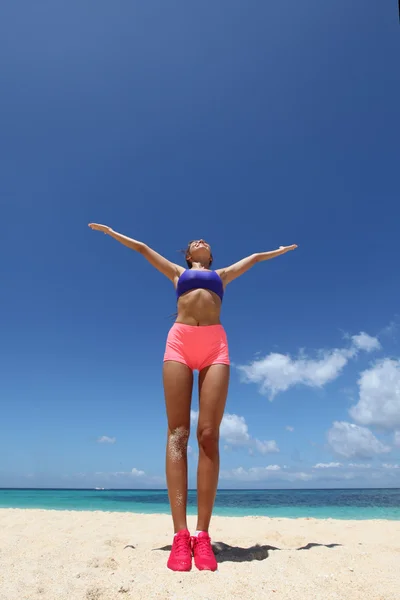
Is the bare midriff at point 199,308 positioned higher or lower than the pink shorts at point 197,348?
higher

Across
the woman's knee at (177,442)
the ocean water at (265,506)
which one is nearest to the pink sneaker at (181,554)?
the woman's knee at (177,442)

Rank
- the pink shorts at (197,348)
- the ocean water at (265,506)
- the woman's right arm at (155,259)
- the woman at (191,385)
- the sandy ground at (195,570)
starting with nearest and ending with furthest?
1. the sandy ground at (195,570)
2. the woman at (191,385)
3. the pink shorts at (197,348)
4. the woman's right arm at (155,259)
5. the ocean water at (265,506)

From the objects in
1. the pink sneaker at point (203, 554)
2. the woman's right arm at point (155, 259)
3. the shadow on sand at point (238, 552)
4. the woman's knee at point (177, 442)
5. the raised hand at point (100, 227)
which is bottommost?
the shadow on sand at point (238, 552)

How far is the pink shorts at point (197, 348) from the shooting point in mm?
3732

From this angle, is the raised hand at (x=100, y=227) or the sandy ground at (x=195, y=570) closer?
the sandy ground at (x=195, y=570)

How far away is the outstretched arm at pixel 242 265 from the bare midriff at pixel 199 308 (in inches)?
16.2

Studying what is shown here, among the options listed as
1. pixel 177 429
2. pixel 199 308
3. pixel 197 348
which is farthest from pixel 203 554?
pixel 199 308

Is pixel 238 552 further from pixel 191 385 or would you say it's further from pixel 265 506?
pixel 265 506

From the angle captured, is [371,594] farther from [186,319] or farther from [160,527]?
[160,527]

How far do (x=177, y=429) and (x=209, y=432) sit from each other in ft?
1.01

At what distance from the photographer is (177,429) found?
3547 mm

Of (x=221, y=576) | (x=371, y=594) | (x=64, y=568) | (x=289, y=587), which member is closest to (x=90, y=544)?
(x=64, y=568)

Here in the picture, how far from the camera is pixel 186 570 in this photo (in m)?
2.81

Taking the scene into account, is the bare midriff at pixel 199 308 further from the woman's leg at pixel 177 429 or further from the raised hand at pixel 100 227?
the raised hand at pixel 100 227
